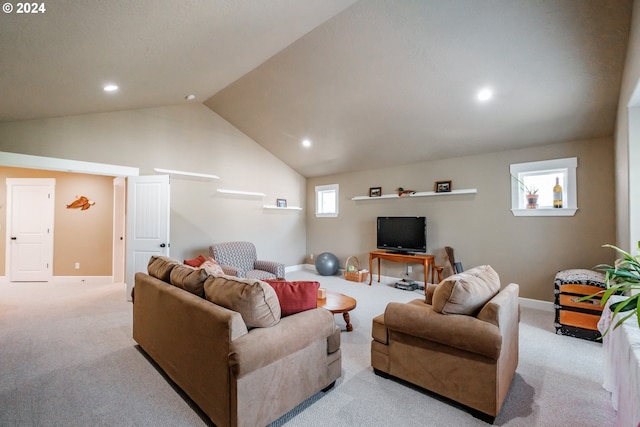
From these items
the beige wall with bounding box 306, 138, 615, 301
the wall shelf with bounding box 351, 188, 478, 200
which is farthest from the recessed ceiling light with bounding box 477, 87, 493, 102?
the wall shelf with bounding box 351, 188, 478, 200

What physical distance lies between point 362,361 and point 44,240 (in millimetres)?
6684

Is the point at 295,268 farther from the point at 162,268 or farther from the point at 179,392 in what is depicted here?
the point at 179,392

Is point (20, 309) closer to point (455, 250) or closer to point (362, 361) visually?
point (362, 361)

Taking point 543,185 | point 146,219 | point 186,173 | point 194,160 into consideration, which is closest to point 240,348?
point 146,219

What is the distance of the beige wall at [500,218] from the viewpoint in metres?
3.85

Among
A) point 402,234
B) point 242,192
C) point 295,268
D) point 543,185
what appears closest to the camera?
point 543,185

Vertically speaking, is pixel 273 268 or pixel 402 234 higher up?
pixel 402 234

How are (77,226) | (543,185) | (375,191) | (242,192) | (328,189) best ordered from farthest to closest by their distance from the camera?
(328,189), (375,191), (242,192), (77,226), (543,185)

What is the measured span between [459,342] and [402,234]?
12.3ft

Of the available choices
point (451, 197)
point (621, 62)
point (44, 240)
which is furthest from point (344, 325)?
point (44, 240)

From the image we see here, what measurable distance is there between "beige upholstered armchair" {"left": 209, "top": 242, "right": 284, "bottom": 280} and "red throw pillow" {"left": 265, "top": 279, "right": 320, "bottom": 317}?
2606mm

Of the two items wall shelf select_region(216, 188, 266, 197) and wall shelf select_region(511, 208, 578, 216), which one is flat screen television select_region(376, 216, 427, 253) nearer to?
wall shelf select_region(511, 208, 578, 216)

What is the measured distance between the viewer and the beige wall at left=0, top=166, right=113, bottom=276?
5.63m

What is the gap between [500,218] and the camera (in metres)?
4.58
